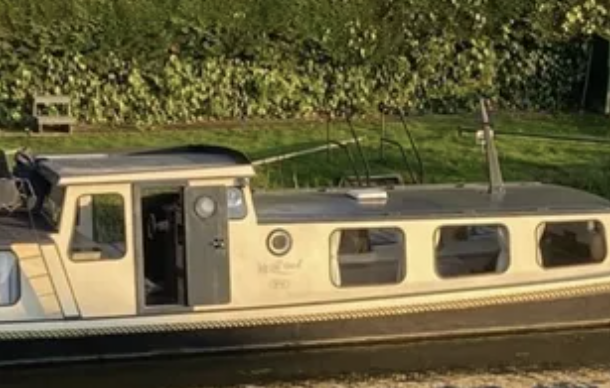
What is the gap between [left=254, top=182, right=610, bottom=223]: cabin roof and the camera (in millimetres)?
14078

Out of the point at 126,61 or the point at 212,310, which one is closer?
the point at 212,310

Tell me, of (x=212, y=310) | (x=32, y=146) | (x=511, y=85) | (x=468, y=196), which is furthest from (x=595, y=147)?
(x=212, y=310)

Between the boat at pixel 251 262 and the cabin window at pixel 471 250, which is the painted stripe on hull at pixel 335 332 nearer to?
the boat at pixel 251 262

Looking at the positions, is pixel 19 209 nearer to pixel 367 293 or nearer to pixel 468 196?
pixel 367 293

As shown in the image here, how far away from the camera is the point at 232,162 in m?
13.6

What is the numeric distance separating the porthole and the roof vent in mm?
1827

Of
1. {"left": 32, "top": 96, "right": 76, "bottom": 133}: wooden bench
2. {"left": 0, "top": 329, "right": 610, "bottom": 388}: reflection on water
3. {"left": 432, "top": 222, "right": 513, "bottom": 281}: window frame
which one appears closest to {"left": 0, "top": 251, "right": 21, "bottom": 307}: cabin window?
{"left": 0, "top": 329, "right": 610, "bottom": 388}: reflection on water

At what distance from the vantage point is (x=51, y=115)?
20891 mm

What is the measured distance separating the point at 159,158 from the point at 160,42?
25.9ft

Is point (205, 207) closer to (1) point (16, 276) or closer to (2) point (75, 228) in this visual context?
(2) point (75, 228)

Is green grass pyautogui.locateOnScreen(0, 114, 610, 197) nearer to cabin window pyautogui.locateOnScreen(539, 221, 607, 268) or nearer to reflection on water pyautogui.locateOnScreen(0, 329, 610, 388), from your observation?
cabin window pyautogui.locateOnScreen(539, 221, 607, 268)

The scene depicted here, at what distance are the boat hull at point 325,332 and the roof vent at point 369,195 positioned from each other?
1.17 metres

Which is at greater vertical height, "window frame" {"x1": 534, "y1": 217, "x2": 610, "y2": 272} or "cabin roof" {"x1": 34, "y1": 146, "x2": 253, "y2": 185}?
"cabin roof" {"x1": 34, "y1": 146, "x2": 253, "y2": 185}

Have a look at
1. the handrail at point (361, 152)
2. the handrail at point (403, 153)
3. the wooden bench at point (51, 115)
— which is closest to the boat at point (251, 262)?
the handrail at point (361, 152)
